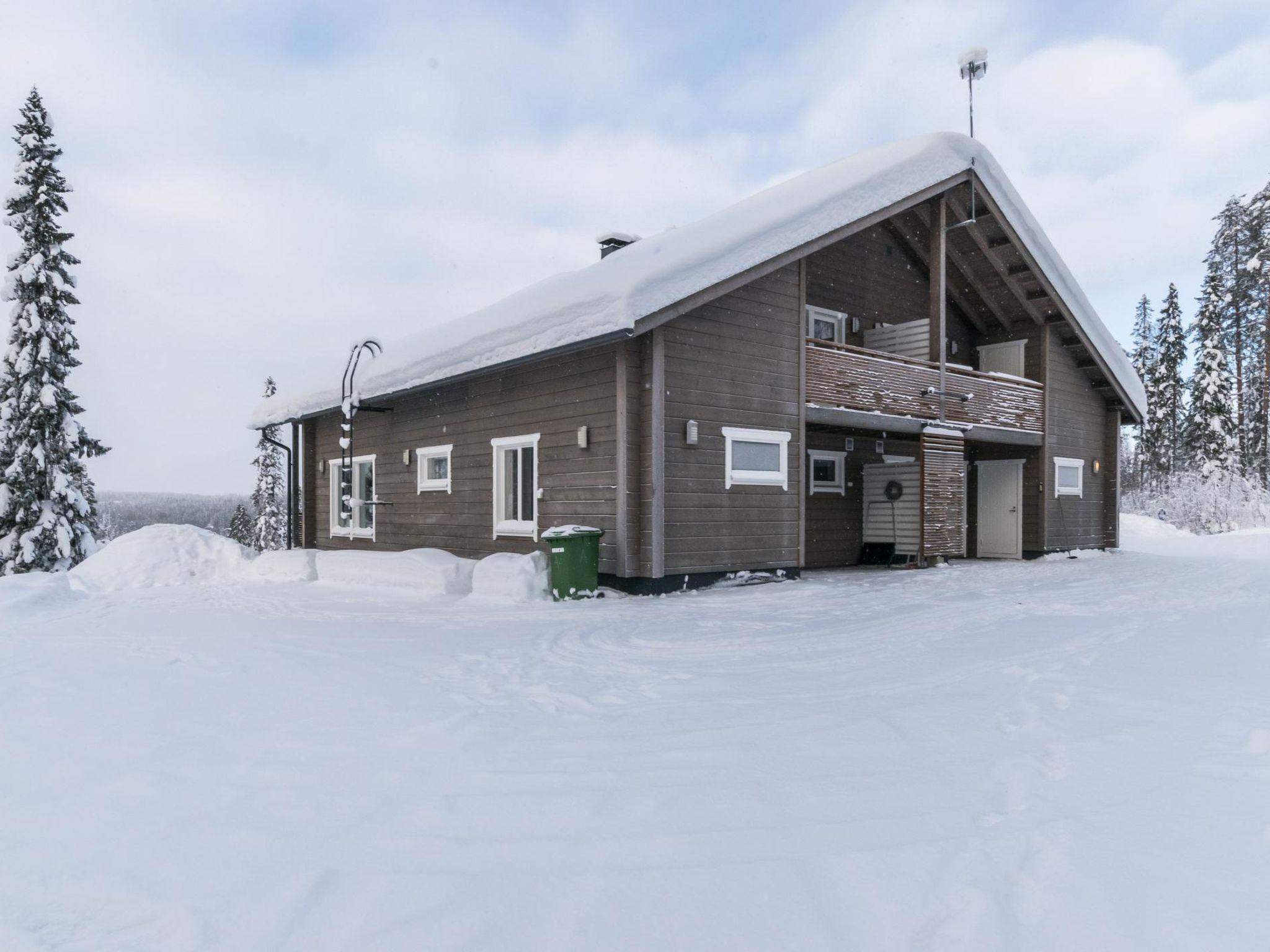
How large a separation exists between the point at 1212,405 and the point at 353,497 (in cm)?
3095

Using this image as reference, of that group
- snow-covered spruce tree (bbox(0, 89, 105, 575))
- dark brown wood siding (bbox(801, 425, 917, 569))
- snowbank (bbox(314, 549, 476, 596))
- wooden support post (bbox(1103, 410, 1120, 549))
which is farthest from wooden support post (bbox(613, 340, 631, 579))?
snow-covered spruce tree (bbox(0, 89, 105, 575))

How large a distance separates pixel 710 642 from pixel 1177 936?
164 inches

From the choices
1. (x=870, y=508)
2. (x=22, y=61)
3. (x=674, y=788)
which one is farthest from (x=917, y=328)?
(x=22, y=61)

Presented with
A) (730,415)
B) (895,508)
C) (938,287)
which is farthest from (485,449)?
(938,287)

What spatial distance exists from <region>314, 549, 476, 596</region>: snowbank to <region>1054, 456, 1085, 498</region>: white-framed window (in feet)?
37.4

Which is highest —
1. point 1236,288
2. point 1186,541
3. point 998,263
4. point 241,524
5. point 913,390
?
point 1236,288

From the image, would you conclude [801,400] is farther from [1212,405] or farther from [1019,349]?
[1212,405]

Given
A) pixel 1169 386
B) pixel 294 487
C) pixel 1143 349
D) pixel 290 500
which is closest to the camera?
pixel 290 500

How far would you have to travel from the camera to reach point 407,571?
9516mm

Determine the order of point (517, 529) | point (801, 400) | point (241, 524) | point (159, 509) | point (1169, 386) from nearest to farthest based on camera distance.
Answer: point (801, 400) → point (517, 529) → point (1169, 386) → point (241, 524) → point (159, 509)

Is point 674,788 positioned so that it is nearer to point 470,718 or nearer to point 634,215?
point 470,718

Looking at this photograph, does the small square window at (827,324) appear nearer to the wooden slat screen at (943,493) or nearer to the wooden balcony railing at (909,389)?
the wooden balcony railing at (909,389)

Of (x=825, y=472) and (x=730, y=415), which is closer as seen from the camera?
(x=730, y=415)

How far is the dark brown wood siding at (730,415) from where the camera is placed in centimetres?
938
